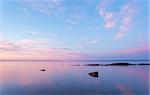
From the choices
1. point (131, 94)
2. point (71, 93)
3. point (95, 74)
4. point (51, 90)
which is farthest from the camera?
point (95, 74)

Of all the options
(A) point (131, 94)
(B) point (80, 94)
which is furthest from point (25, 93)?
(A) point (131, 94)

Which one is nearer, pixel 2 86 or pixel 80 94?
pixel 80 94

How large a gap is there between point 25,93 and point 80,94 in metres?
2.77

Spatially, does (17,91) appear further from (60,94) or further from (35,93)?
(60,94)

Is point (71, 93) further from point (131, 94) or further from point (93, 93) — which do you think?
point (131, 94)

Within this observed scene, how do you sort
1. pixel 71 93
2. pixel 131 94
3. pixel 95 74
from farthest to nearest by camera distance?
pixel 95 74 → pixel 71 93 → pixel 131 94

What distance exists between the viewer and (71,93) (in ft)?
42.4

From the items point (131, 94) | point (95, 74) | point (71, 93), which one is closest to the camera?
point (131, 94)

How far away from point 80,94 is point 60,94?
1021mm

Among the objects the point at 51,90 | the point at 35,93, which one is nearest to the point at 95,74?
the point at 51,90

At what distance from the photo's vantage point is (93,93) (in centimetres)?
1327

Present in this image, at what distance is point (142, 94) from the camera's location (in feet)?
40.4

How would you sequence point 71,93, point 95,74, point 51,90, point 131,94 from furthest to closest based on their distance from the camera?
1. point 95,74
2. point 51,90
3. point 71,93
4. point 131,94

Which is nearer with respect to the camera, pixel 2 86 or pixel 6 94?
pixel 6 94
